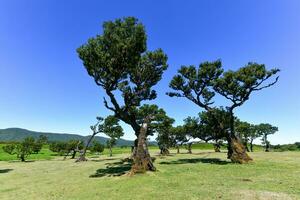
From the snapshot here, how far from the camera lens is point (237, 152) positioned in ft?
115

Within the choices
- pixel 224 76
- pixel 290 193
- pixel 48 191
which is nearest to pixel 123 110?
pixel 48 191

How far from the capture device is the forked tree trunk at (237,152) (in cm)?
3444

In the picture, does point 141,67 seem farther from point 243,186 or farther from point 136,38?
point 243,186

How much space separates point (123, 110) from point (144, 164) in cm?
819

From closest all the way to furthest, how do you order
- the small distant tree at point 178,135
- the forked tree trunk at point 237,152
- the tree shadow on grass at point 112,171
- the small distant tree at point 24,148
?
1. the tree shadow on grass at point 112,171
2. the forked tree trunk at point 237,152
3. the small distant tree at point 24,148
4. the small distant tree at point 178,135

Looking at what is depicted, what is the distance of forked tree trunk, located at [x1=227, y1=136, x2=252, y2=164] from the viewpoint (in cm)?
3444

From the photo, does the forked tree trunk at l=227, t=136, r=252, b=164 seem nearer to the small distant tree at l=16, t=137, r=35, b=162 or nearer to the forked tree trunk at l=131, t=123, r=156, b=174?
the forked tree trunk at l=131, t=123, r=156, b=174

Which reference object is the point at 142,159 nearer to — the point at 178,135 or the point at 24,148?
the point at 24,148

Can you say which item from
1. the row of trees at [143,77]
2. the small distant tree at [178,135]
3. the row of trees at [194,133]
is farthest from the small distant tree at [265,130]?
the row of trees at [143,77]

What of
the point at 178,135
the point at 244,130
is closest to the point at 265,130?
the point at 244,130

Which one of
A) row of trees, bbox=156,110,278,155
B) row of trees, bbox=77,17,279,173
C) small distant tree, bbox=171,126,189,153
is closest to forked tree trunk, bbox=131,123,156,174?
row of trees, bbox=77,17,279,173

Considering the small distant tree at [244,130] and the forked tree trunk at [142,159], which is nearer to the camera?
the forked tree trunk at [142,159]

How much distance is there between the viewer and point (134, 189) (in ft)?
56.5

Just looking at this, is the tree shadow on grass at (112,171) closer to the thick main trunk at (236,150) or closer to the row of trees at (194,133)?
the thick main trunk at (236,150)
